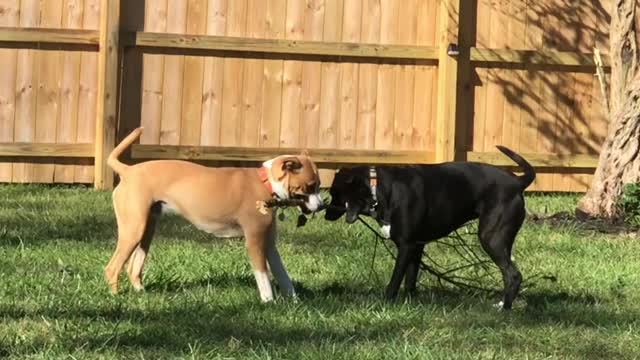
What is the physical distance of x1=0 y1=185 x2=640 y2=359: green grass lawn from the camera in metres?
4.25

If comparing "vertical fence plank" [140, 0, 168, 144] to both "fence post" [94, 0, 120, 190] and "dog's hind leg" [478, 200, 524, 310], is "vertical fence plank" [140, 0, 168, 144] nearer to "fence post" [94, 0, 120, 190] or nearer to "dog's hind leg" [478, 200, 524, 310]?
"fence post" [94, 0, 120, 190]

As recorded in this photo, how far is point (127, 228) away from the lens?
17.4ft

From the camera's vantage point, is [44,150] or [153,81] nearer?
[44,150]

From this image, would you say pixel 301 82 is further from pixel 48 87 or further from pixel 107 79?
pixel 48 87

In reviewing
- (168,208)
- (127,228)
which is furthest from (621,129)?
(127,228)

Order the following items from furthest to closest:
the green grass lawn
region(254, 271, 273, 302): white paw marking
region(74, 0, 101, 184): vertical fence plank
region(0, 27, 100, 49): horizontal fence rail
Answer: region(74, 0, 101, 184): vertical fence plank, region(0, 27, 100, 49): horizontal fence rail, region(254, 271, 273, 302): white paw marking, the green grass lawn

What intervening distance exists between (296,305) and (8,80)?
5591mm

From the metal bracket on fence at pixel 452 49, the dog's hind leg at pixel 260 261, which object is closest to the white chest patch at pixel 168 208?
the dog's hind leg at pixel 260 261

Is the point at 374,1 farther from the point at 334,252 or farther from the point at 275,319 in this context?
the point at 275,319

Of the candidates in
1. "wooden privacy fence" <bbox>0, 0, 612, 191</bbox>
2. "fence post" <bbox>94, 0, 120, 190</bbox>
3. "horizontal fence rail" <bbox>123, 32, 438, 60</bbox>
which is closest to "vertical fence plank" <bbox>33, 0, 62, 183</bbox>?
"wooden privacy fence" <bbox>0, 0, 612, 191</bbox>

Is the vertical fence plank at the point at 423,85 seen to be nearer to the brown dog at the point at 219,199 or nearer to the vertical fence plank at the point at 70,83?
the vertical fence plank at the point at 70,83

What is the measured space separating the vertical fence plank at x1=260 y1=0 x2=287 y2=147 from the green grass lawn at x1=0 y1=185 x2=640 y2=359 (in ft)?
8.96

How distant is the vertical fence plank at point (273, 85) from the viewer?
10.1m

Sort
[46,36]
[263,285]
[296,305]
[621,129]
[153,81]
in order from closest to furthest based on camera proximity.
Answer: [296,305] < [263,285] < [621,129] < [46,36] < [153,81]
